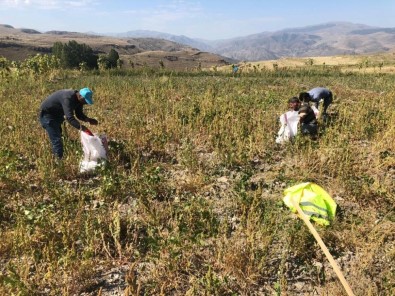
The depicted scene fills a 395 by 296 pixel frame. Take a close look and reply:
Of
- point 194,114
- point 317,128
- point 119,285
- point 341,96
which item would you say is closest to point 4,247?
point 119,285

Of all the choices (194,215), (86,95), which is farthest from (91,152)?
(194,215)

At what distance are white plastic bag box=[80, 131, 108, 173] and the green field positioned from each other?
15 centimetres

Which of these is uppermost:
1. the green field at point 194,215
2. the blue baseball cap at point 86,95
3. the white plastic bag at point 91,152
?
the blue baseball cap at point 86,95

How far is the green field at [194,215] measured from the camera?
3137 mm

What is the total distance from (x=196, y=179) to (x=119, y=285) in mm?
2037

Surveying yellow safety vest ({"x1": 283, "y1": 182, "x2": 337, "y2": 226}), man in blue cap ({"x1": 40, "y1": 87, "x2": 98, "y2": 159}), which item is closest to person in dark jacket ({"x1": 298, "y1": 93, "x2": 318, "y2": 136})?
yellow safety vest ({"x1": 283, "y1": 182, "x2": 337, "y2": 226})

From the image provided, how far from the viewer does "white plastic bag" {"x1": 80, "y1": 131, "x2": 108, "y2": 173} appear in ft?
17.0

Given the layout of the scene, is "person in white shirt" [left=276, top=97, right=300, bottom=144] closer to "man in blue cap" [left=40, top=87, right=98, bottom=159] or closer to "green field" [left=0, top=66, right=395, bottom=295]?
"green field" [left=0, top=66, right=395, bottom=295]

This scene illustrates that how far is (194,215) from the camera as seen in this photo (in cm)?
396

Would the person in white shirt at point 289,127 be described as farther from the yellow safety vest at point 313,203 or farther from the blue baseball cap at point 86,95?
the blue baseball cap at point 86,95

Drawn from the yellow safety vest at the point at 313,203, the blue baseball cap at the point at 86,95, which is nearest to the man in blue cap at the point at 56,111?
the blue baseball cap at the point at 86,95

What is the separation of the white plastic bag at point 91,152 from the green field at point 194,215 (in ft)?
0.48

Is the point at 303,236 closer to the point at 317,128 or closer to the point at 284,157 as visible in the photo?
the point at 284,157

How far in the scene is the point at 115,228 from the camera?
3549 mm
